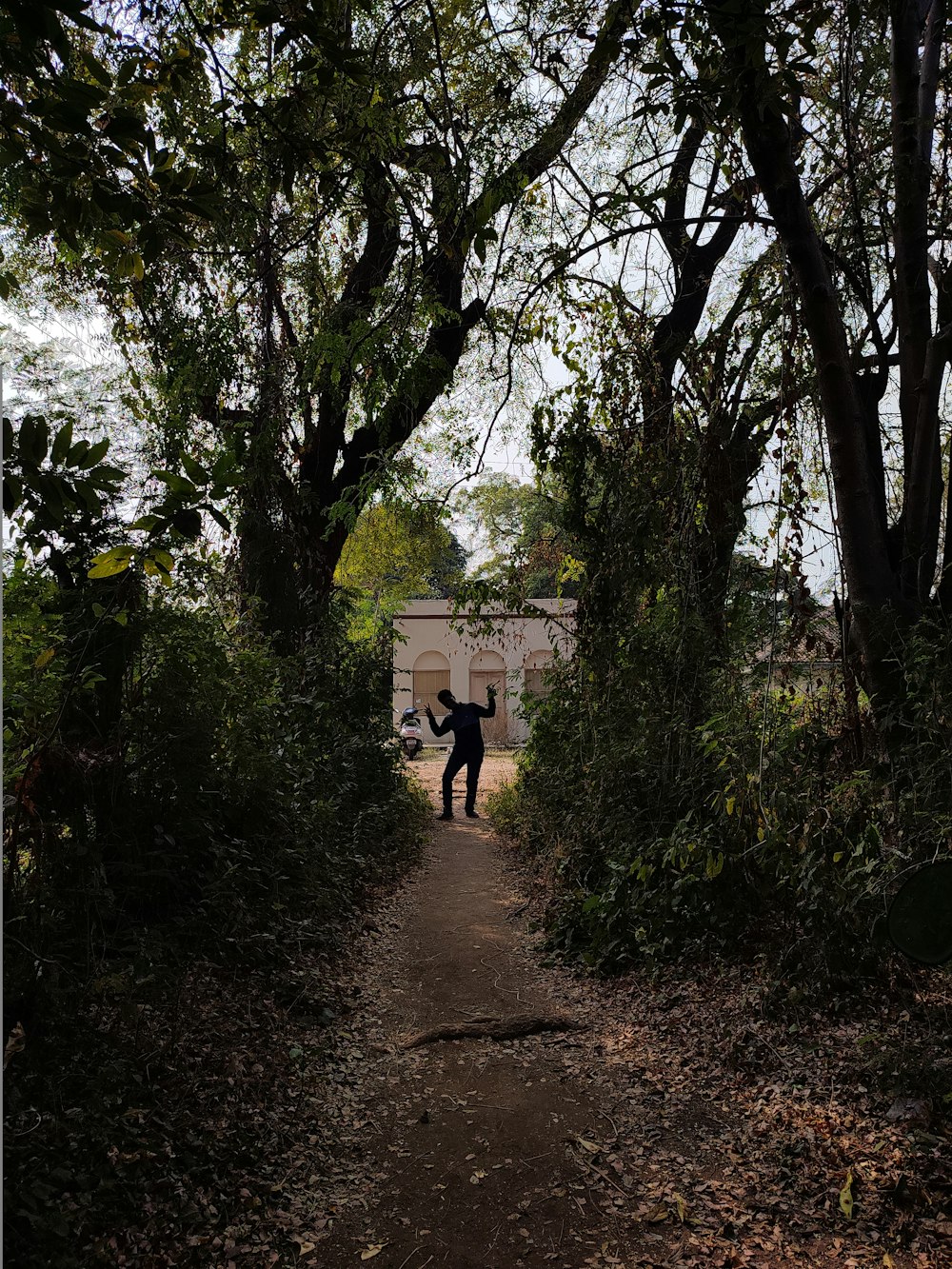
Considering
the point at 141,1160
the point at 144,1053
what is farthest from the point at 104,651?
the point at 141,1160

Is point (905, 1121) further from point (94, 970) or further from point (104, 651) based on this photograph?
point (104, 651)

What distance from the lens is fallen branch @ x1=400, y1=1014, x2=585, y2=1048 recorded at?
16.8 ft

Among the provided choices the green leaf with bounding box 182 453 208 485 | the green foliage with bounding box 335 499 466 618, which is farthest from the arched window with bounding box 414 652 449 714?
the green leaf with bounding box 182 453 208 485

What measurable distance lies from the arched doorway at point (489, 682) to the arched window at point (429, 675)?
94 centimetres

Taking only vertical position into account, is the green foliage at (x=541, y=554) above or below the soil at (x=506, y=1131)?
above

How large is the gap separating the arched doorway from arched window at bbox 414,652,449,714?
3.08 feet

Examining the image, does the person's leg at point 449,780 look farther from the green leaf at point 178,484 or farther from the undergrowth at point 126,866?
the green leaf at point 178,484

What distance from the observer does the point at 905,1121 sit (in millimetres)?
3527

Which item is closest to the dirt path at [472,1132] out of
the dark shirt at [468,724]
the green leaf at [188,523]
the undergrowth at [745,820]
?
the undergrowth at [745,820]

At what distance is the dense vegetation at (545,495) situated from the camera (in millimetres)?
3211

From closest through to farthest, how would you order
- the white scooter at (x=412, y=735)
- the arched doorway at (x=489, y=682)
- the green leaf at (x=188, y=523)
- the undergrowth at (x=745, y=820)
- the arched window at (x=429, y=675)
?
the green leaf at (x=188, y=523)
the undergrowth at (x=745, y=820)
the white scooter at (x=412, y=735)
the arched doorway at (x=489, y=682)
the arched window at (x=429, y=675)

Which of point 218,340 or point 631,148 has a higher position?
point 631,148

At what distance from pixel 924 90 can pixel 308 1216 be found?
571cm

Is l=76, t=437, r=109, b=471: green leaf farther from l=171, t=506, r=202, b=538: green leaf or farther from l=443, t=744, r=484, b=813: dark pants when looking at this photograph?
l=443, t=744, r=484, b=813: dark pants
